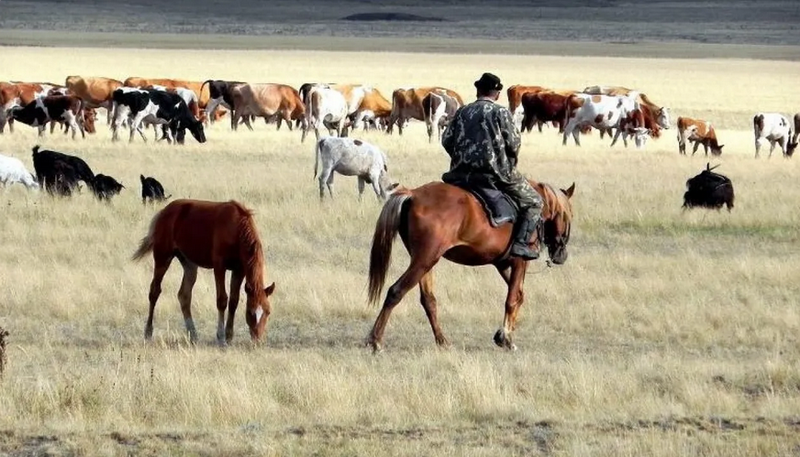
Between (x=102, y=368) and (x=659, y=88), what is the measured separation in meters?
48.2

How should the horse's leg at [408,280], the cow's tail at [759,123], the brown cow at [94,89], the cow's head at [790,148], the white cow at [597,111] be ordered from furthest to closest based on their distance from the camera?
the brown cow at [94,89] < the white cow at [597,111] < the cow's head at [790,148] < the cow's tail at [759,123] < the horse's leg at [408,280]

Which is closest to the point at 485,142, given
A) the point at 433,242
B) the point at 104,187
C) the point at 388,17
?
the point at 433,242

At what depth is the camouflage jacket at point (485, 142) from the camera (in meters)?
10.4

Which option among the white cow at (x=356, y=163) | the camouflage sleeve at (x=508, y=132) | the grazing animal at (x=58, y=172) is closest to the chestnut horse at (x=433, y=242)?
the camouflage sleeve at (x=508, y=132)

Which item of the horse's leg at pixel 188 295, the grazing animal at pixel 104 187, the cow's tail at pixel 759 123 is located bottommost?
the cow's tail at pixel 759 123

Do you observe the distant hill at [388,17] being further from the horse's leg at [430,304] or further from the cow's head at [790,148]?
the horse's leg at [430,304]

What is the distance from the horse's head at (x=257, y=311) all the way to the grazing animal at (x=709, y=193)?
9.42 m

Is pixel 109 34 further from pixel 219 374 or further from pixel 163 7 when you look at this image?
pixel 219 374

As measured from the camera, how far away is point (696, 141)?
1217 inches

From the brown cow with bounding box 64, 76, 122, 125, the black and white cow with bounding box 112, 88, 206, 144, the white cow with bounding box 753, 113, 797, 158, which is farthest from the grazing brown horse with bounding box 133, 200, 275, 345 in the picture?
the brown cow with bounding box 64, 76, 122, 125

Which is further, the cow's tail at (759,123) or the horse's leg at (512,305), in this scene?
the cow's tail at (759,123)

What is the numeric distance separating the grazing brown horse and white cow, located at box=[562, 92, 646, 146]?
22.5 meters

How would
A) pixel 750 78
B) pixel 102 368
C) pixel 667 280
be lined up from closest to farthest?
pixel 102 368
pixel 667 280
pixel 750 78

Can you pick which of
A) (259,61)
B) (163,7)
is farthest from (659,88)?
(163,7)
